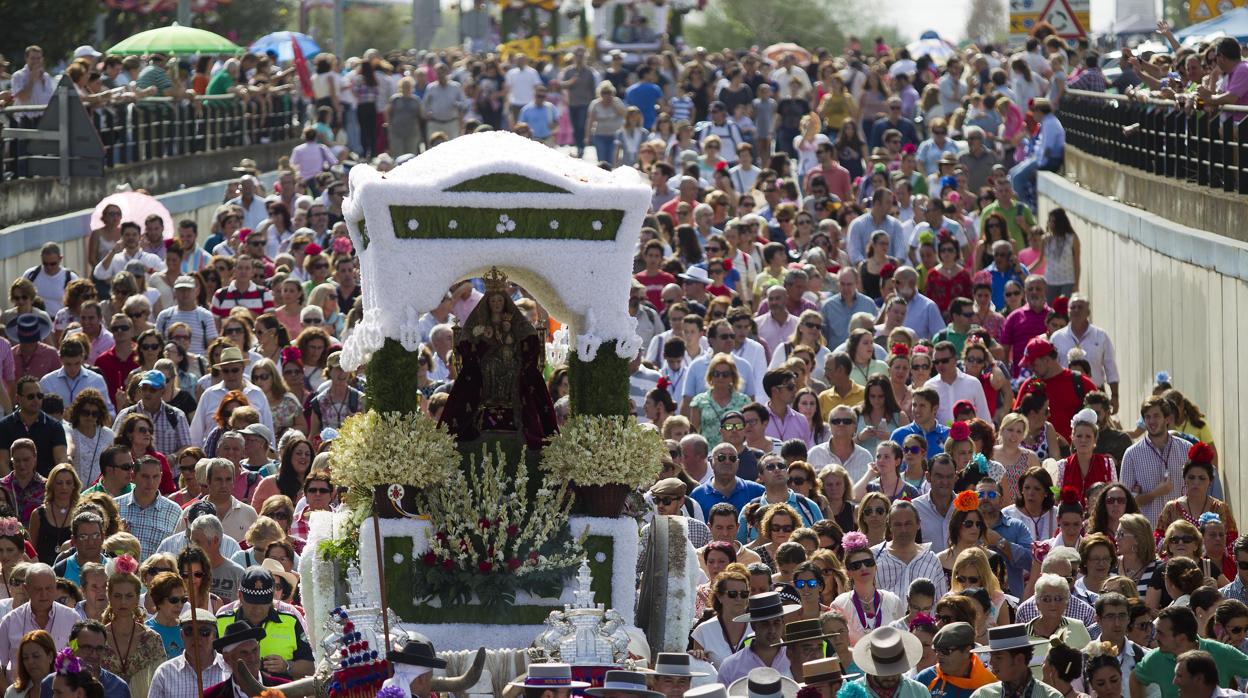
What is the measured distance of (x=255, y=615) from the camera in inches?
548

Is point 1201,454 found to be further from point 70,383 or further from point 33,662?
point 70,383

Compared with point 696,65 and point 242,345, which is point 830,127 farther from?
point 242,345

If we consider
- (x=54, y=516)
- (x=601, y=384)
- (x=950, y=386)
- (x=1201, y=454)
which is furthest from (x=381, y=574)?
(x=950, y=386)

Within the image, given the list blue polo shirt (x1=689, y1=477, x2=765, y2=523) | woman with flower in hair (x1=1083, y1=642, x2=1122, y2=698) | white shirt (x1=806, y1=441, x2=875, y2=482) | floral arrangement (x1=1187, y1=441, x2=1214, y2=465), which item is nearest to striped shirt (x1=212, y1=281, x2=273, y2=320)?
white shirt (x1=806, y1=441, x2=875, y2=482)

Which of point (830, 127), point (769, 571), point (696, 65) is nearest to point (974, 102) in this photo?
point (830, 127)

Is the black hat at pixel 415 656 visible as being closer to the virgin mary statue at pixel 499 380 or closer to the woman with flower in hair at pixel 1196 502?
the virgin mary statue at pixel 499 380

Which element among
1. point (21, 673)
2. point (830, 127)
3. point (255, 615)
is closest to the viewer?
point (21, 673)

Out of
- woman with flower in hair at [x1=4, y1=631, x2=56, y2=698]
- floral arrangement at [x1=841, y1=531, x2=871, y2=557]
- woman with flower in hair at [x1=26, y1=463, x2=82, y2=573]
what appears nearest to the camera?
woman with flower in hair at [x1=4, y1=631, x2=56, y2=698]

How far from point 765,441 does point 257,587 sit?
5.69 metres

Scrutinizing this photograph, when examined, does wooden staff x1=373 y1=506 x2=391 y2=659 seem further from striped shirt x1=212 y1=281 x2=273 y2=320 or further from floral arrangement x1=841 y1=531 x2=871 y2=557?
striped shirt x1=212 y1=281 x2=273 y2=320

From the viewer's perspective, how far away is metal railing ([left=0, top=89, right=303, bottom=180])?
27609mm

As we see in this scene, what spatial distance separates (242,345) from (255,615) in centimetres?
758

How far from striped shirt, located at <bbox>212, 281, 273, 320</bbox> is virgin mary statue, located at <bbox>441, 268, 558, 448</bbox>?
8646mm

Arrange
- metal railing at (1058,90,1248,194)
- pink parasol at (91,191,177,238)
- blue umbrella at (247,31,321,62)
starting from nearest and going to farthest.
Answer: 1. metal railing at (1058,90,1248,194)
2. pink parasol at (91,191,177,238)
3. blue umbrella at (247,31,321,62)
